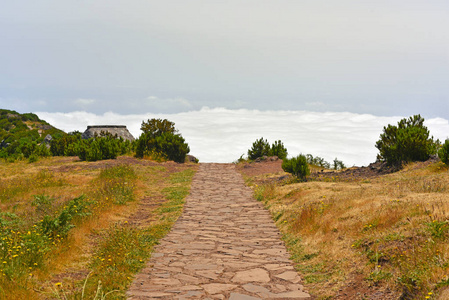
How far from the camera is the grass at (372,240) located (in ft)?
16.2

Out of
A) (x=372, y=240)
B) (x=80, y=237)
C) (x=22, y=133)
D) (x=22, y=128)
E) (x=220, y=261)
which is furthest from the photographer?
(x=22, y=128)

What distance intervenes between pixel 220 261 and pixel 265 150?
65.9 ft

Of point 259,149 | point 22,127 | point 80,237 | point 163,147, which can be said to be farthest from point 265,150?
point 22,127

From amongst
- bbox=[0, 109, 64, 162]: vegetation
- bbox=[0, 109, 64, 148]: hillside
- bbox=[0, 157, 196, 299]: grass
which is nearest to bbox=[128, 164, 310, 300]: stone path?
bbox=[0, 157, 196, 299]: grass

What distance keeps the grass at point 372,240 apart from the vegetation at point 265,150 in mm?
15405

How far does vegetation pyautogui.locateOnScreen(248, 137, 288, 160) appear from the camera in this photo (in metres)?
26.2

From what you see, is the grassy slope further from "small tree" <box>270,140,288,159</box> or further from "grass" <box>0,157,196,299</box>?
"grass" <box>0,157,196,299</box>

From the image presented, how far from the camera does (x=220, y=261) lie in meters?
7.02

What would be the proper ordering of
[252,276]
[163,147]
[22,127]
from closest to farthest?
[252,276] → [163,147] → [22,127]

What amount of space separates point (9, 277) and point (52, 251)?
1642 millimetres

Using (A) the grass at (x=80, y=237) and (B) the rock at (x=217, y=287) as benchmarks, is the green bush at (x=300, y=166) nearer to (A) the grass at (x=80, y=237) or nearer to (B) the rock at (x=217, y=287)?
(A) the grass at (x=80, y=237)

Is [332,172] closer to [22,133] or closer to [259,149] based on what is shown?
[259,149]

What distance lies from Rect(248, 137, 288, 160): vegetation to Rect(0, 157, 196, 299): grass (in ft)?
39.8

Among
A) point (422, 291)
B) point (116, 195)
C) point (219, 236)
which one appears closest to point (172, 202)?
point (116, 195)
